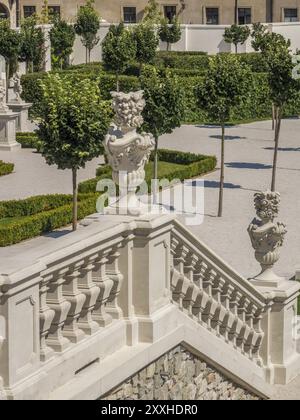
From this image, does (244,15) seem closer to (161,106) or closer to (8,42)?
(8,42)

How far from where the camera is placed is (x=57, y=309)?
409 inches

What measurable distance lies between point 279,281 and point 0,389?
6.43 m

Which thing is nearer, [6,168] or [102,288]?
[102,288]

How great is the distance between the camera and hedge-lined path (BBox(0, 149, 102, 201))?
34228 millimetres

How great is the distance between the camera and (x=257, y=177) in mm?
37375

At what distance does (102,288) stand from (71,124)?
17.4 metres

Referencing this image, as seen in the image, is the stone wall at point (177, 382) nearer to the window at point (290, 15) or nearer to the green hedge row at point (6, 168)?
the green hedge row at point (6, 168)

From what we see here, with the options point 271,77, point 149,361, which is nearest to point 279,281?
point 149,361

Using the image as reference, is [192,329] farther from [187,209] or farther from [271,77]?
[271,77]

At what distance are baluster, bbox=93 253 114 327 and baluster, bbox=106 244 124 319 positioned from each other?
0.07m

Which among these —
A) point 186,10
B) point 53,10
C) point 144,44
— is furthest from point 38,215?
point 186,10

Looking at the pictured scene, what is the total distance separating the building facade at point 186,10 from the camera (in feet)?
240

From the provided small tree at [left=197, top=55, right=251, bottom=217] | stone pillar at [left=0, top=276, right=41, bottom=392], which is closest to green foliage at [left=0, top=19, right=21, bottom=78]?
small tree at [left=197, top=55, right=251, bottom=217]

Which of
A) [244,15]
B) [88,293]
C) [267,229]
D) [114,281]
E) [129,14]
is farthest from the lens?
[129,14]
